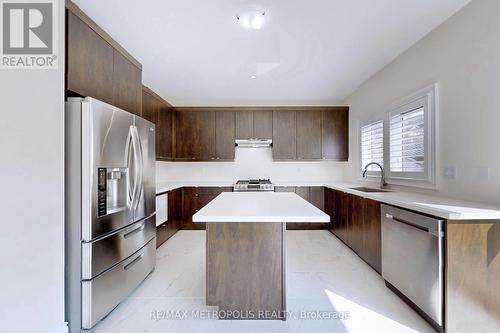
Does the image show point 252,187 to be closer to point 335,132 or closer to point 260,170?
point 260,170

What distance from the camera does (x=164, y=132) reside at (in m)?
4.16

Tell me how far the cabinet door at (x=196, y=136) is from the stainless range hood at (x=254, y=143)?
21.6 inches

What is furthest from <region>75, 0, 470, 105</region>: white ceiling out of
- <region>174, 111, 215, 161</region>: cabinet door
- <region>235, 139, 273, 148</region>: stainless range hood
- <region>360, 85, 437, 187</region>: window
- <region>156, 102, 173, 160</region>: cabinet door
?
<region>235, 139, 273, 148</region>: stainless range hood

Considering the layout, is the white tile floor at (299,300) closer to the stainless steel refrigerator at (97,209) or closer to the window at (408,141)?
the stainless steel refrigerator at (97,209)

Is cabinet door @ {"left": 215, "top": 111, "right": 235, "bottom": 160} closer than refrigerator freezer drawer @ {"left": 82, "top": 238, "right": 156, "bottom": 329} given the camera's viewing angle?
No

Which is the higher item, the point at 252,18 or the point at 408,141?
the point at 252,18

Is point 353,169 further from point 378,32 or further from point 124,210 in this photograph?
point 124,210

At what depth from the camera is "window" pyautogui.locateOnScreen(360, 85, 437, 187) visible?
2363 mm

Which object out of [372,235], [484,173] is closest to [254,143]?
[372,235]

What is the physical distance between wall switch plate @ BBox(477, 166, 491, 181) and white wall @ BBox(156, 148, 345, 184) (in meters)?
3.07

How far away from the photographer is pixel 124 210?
205 centimetres

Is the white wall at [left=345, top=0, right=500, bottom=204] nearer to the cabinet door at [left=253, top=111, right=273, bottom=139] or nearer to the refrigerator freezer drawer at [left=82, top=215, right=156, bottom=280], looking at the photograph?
the cabinet door at [left=253, top=111, right=273, bottom=139]

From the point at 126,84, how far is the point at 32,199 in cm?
156

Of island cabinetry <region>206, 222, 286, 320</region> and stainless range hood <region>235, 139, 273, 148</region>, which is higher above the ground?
stainless range hood <region>235, 139, 273, 148</region>
